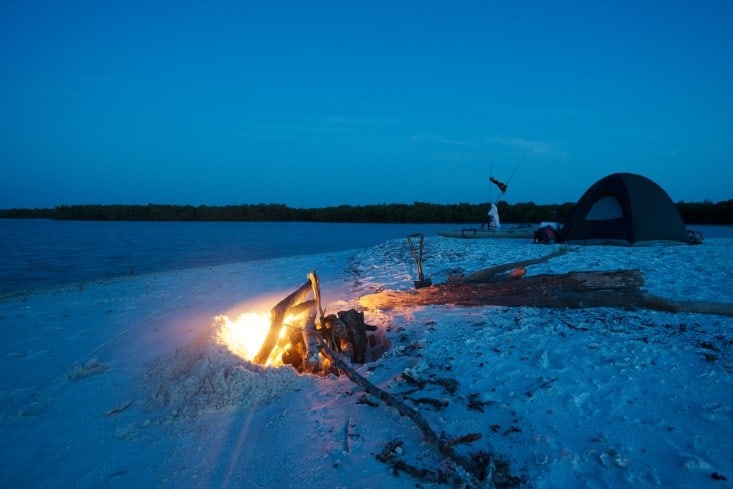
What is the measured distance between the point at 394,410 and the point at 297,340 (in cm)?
182

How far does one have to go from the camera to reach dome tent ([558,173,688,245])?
13695 mm

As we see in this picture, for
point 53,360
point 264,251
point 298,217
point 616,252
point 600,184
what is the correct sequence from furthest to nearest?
point 298,217 → point 264,251 → point 600,184 → point 616,252 → point 53,360

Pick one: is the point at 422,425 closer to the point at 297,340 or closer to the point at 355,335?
the point at 355,335

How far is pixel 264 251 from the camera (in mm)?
23969

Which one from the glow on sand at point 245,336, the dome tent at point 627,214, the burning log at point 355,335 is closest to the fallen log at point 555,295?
the burning log at point 355,335

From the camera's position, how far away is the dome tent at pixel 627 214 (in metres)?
13.7

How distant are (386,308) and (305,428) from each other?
3.48m

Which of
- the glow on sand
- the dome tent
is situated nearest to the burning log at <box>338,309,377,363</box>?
the glow on sand

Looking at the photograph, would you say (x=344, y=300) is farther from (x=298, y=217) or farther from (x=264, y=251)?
(x=298, y=217)

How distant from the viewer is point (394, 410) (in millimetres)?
3686

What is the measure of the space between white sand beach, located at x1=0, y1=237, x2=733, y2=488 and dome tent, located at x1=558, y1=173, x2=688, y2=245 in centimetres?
915

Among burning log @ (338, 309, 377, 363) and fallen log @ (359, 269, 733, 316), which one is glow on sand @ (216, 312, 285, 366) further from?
fallen log @ (359, 269, 733, 316)

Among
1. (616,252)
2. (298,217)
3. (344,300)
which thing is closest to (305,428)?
(344,300)

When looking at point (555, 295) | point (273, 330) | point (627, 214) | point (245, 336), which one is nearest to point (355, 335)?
point (273, 330)
